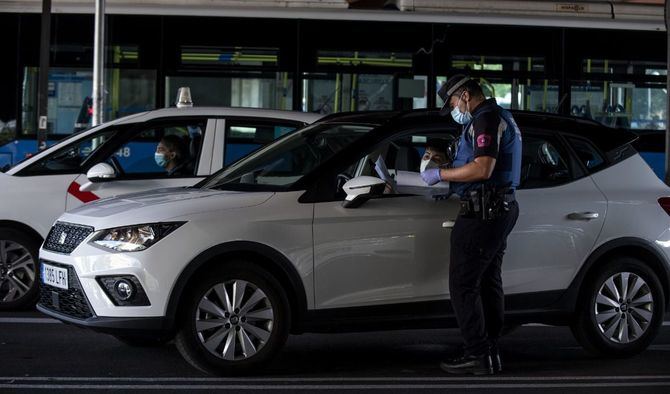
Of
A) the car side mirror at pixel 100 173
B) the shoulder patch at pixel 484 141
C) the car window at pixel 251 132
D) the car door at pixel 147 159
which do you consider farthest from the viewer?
the car window at pixel 251 132

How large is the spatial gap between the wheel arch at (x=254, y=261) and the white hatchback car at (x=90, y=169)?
2.64m

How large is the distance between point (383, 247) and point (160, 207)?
130 centimetres

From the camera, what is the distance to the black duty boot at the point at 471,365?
7.19 metres

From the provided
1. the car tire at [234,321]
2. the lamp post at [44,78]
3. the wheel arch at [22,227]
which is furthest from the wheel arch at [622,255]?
the lamp post at [44,78]

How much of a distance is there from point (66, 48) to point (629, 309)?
9905 mm

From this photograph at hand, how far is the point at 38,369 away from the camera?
732cm

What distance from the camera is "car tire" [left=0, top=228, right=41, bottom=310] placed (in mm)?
9836

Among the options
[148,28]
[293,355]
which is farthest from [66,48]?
[293,355]

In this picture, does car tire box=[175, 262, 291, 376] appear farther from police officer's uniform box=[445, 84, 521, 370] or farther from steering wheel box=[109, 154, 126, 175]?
steering wheel box=[109, 154, 126, 175]

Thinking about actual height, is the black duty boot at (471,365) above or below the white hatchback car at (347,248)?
below

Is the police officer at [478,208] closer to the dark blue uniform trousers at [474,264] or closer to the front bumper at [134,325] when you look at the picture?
the dark blue uniform trousers at [474,264]

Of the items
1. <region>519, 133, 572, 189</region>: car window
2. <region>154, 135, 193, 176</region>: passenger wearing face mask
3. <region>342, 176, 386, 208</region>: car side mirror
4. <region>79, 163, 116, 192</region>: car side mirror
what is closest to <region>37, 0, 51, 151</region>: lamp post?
→ <region>154, 135, 193, 176</region>: passenger wearing face mask

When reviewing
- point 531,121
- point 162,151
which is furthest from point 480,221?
point 162,151

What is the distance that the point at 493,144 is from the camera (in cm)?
695
